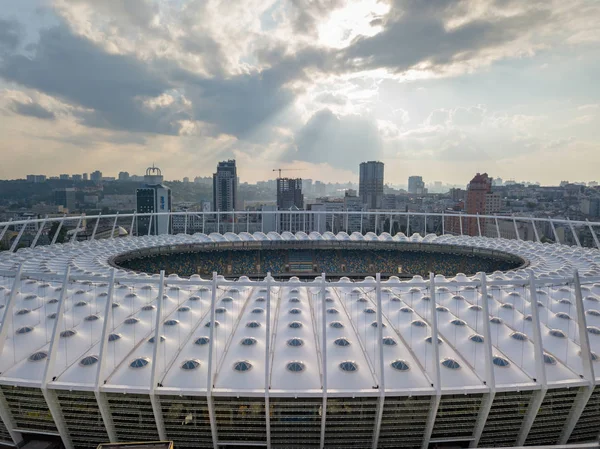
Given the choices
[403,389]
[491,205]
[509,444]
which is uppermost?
[491,205]

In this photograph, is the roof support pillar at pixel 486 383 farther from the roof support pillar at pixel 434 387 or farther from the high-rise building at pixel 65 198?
the high-rise building at pixel 65 198

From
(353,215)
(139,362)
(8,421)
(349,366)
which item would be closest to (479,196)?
(353,215)

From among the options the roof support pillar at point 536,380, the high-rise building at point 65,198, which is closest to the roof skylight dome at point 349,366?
the roof support pillar at point 536,380

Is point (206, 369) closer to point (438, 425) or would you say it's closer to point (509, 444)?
point (438, 425)

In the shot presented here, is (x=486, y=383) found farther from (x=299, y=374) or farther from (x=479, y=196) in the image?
(x=479, y=196)

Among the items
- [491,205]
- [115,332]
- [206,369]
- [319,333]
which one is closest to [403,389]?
[319,333]

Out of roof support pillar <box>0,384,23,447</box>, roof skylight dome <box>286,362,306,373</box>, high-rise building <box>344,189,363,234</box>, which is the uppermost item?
high-rise building <box>344,189,363,234</box>

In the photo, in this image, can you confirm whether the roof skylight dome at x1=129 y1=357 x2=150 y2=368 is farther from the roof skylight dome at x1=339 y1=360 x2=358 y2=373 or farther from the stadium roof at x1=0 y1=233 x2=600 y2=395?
the roof skylight dome at x1=339 y1=360 x2=358 y2=373

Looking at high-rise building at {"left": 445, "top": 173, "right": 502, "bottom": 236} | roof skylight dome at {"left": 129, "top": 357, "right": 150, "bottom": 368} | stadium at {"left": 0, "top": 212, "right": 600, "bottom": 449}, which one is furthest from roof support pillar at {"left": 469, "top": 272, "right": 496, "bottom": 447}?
high-rise building at {"left": 445, "top": 173, "right": 502, "bottom": 236}
